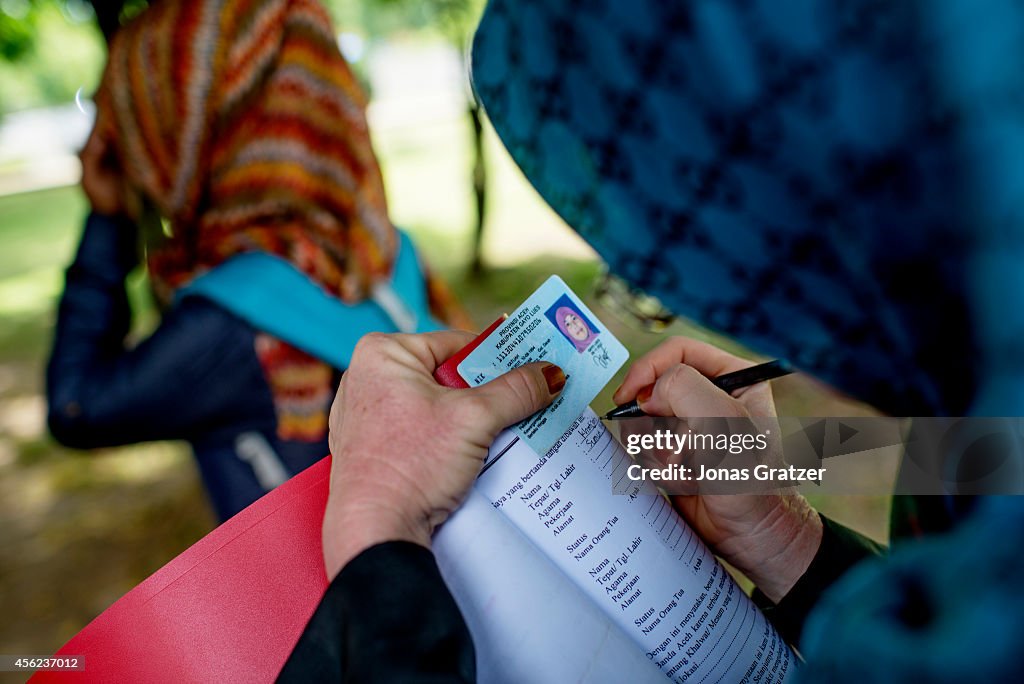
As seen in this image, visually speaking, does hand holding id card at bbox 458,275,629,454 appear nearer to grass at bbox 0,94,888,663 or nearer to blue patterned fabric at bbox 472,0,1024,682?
blue patterned fabric at bbox 472,0,1024,682

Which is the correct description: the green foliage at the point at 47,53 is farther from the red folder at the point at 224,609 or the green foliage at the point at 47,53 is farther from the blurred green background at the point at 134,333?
the red folder at the point at 224,609

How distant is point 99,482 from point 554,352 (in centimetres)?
339

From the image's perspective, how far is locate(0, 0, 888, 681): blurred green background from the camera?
2.70 meters

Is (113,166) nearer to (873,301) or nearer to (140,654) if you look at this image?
(140,654)

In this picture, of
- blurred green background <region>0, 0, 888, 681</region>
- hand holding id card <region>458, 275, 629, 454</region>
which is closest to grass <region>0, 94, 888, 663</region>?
blurred green background <region>0, 0, 888, 681</region>

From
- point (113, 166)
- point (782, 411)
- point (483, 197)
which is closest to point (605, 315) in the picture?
point (782, 411)

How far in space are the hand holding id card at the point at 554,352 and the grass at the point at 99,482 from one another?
434 millimetres

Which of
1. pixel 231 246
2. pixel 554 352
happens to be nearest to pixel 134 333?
pixel 231 246

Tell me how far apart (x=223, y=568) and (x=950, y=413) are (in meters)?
0.69

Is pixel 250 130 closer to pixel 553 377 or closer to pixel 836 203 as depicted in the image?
pixel 553 377

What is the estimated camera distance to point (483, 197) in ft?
17.5

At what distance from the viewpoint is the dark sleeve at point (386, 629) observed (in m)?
0.54

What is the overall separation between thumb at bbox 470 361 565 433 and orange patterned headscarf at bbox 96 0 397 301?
0.99 m

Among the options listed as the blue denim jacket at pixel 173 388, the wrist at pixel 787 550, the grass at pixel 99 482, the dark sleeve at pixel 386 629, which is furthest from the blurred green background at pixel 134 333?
the blue denim jacket at pixel 173 388
